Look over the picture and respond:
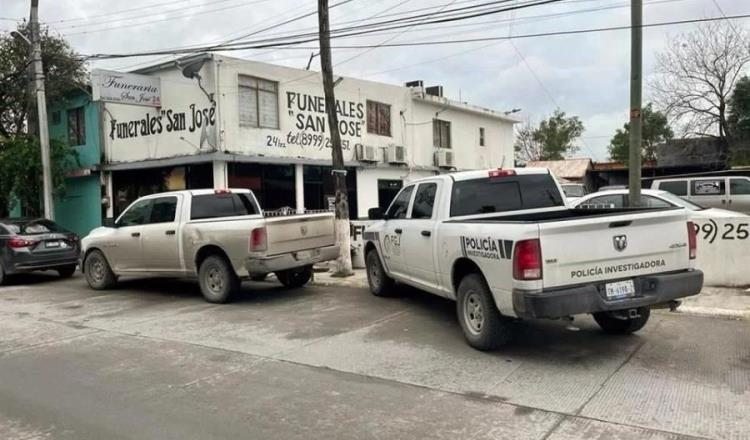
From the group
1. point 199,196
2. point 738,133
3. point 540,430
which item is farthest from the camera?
point 738,133

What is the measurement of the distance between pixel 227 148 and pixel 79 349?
440 inches

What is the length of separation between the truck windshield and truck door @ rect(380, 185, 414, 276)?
1115 millimetres

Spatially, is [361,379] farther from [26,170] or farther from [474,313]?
[26,170]

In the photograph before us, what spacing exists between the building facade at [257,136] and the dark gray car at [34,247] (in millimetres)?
4587

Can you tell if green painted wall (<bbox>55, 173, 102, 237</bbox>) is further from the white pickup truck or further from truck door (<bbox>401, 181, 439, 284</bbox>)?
the white pickup truck

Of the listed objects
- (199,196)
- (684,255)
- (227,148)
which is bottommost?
(684,255)

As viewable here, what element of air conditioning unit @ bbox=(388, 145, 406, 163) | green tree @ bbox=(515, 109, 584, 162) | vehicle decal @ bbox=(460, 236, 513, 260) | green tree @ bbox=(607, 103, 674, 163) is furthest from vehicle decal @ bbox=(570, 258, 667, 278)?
green tree @ bbox=(515, 109, 584, 162)

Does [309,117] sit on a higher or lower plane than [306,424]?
higher

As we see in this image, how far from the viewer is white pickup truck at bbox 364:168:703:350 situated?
5648mm

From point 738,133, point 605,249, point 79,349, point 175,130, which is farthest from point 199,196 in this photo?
point 738,133

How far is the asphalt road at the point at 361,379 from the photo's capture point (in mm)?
4641

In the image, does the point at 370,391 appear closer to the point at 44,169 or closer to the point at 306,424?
the point at 306,424

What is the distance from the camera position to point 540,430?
14.6ft

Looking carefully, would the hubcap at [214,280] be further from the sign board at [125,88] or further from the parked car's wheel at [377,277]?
the sign board at [125,88]
